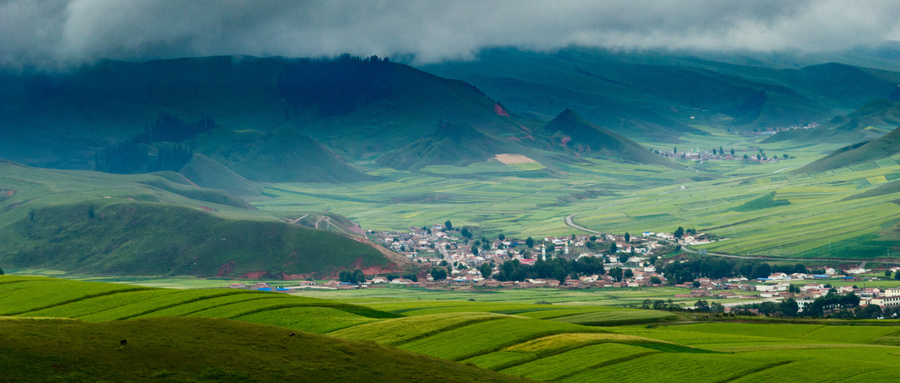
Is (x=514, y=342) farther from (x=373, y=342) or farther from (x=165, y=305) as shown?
(x=165, y=305)

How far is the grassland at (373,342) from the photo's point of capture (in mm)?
37562

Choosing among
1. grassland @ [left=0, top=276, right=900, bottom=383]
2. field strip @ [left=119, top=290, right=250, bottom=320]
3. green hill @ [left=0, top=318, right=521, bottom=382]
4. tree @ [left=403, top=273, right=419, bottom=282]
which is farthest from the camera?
tree @ [left=403, top=273, right=419, bottom=282]

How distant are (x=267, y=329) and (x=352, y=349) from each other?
492 centimetres

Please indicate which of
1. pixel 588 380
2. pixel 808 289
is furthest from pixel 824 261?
pixel 588 380

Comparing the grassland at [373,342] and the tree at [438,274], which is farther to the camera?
the tree at [438,274]

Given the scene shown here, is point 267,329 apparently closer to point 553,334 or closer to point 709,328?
point 553,334

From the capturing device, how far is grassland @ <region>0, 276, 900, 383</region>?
37.6 meters

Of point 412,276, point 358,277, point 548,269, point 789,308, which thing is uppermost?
point 548,269

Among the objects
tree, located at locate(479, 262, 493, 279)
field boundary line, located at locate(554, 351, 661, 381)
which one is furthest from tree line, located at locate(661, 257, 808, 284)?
field boundary line, located at locate(554, 351, 661, 381)

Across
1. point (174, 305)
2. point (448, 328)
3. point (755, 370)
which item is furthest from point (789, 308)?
point (174, 305)

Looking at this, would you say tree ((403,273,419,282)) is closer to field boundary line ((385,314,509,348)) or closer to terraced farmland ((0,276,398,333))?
terraced farmland ((0,276,398,333))

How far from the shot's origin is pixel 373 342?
1886 inches

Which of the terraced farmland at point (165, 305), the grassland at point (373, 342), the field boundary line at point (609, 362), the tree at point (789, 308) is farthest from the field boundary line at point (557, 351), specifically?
the tree at point (789, 308)

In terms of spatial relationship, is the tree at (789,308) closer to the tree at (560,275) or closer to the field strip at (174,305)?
the tree at (560,275)
